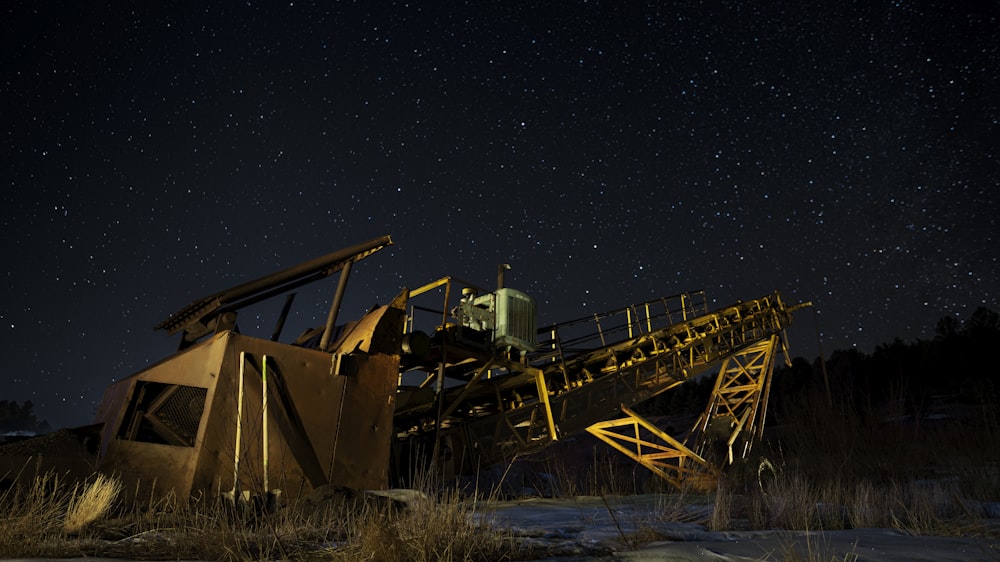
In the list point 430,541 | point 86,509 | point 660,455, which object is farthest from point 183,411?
point 660,455

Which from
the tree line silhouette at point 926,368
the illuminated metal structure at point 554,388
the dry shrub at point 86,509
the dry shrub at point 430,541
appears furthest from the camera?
the tree line silhouette at point 926,368

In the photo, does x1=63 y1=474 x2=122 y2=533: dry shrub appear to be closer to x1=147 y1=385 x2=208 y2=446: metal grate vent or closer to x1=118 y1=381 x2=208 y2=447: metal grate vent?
x1=118 y1=381 x2=208 y2=447: metal grate vent

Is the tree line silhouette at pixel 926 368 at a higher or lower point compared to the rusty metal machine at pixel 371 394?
higher

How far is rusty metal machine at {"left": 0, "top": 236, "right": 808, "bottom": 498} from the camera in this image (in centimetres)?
778

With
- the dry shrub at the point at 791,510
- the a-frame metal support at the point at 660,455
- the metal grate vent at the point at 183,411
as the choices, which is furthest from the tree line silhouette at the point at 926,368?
the metal grate vent at the point at 183,411

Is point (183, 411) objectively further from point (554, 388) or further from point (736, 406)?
point (736, 406)

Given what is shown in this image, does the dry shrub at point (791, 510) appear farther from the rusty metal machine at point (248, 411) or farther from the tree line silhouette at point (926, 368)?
the tree line silhouette at point (926, 368)

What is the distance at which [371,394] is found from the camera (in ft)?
30.0

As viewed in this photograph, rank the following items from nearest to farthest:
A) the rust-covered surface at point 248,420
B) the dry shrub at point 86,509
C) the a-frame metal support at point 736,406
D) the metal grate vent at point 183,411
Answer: the dry shrub at point 86,509 < the rust-covered surface at point 248,420 < the metal grate vent at point 183,411 < the a-frame metal support at point 736,406

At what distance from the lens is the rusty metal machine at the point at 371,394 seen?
25.5 ft

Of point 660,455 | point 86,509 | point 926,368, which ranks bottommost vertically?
point 86,509

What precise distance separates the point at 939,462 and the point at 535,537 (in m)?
9.01

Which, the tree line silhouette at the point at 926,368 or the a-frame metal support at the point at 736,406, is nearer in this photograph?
the a-frame metal support at the point at 736,406

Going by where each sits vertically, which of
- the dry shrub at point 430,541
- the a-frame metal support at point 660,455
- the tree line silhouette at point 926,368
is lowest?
the dry shrub at point 430,541
